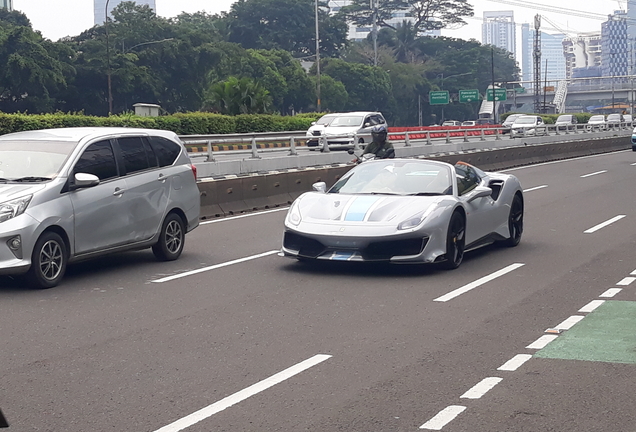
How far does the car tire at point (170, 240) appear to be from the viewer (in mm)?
11500

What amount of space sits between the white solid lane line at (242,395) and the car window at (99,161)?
4.57 m

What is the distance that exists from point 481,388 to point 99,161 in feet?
19.8

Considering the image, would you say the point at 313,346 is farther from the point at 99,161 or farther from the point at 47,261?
the point at 99,161

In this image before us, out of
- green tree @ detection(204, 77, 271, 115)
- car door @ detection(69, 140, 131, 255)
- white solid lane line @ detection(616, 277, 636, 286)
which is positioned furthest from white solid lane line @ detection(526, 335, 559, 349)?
green tree @ detection(204, 77, 271, 115)

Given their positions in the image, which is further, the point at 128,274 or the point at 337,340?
the point at 128,274

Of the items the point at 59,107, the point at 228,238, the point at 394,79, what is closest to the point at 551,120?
the point at 394,79

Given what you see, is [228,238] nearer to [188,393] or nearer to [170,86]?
[188,393]

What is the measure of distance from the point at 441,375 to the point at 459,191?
5450 millimetres

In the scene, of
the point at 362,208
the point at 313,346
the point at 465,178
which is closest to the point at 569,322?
the point at 313,346

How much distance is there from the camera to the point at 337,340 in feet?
24.2

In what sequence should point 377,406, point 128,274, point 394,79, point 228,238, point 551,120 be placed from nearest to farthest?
1. point 377,406
2. point 128,274
3. point 228,238
4. point 551,120
5. point 394,79

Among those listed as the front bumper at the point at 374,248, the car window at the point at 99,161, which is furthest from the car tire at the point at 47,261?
the front bumper at the point at 374,248

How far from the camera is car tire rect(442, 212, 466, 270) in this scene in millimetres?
10750

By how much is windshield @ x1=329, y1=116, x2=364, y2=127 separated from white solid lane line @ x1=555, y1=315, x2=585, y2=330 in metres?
30.4
